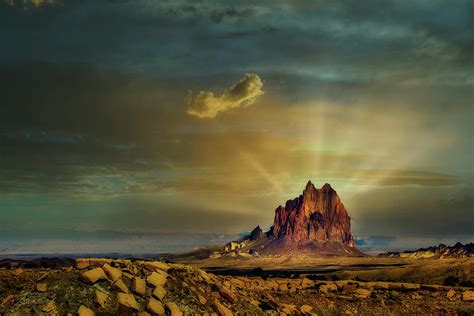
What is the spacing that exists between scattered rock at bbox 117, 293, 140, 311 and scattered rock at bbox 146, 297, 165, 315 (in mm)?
725

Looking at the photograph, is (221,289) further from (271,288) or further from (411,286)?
(411,286)

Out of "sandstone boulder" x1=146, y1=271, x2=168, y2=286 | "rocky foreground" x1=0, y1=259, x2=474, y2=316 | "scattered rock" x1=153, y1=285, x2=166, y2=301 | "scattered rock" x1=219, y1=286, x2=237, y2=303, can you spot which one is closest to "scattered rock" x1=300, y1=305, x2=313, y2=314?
"rocky foreground" x1=0, y1=259, x2=474, y2=316

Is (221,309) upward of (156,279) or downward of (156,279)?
downward

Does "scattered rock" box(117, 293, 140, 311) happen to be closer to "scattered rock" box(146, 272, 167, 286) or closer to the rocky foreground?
the rocky foreground

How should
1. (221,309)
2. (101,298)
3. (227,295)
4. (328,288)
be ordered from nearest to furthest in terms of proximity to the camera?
(101,298)
(221,309)
(227,295)
(328,288)

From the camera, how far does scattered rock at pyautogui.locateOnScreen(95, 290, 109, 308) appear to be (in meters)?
29.0

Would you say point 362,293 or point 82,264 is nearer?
point 82,264

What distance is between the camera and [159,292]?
3173 centimetres

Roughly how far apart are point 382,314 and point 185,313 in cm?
3086

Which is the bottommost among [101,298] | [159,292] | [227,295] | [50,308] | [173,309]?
[173,309]

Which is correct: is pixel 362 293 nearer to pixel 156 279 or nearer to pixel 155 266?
pixel 155 266

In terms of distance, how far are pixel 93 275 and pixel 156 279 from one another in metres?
4.43

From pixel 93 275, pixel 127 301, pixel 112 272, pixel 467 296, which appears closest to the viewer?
pixel 127 301

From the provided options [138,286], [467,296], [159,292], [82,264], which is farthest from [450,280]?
[82,264]
